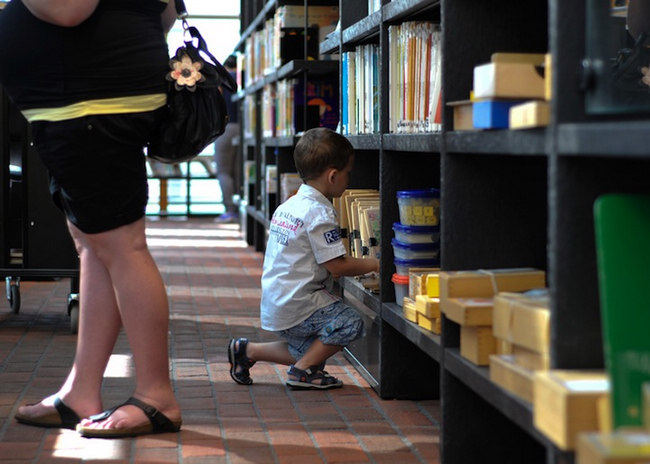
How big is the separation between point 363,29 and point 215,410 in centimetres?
146

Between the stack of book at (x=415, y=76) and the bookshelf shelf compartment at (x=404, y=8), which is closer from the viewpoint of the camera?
the bookshelf shelf compartment at (x=404, y=8)

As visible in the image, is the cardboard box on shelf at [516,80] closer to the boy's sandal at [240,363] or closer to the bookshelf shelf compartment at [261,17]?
the boy's sandal at [240,363]

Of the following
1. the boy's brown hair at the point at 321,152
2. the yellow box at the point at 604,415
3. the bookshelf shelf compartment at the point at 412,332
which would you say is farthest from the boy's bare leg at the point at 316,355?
the yellow box at the point at 604,415

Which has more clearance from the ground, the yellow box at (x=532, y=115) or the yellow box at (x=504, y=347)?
the yellow box at (x=532, y=115)

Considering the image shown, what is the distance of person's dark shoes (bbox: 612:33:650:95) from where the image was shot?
2.79 m

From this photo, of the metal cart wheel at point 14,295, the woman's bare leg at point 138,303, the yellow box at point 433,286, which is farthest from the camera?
the metal cart wheel at point 14,295

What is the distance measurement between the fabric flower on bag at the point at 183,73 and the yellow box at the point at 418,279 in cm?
87

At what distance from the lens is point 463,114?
8.13 feet

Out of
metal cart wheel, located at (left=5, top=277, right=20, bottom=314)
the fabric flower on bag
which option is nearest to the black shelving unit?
the fabric flower on bag

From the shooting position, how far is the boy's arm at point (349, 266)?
3.55m

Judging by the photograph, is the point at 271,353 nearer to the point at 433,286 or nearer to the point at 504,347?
the point at 433,286

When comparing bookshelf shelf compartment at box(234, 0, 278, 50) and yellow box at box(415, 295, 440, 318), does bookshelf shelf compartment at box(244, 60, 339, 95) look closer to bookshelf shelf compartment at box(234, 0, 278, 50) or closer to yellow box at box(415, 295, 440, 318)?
bookshelf shelf compartment at box(234, 0, 278, 50)

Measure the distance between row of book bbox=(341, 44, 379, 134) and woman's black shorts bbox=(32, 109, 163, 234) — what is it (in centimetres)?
121

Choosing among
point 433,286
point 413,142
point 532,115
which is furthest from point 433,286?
point 532,115
